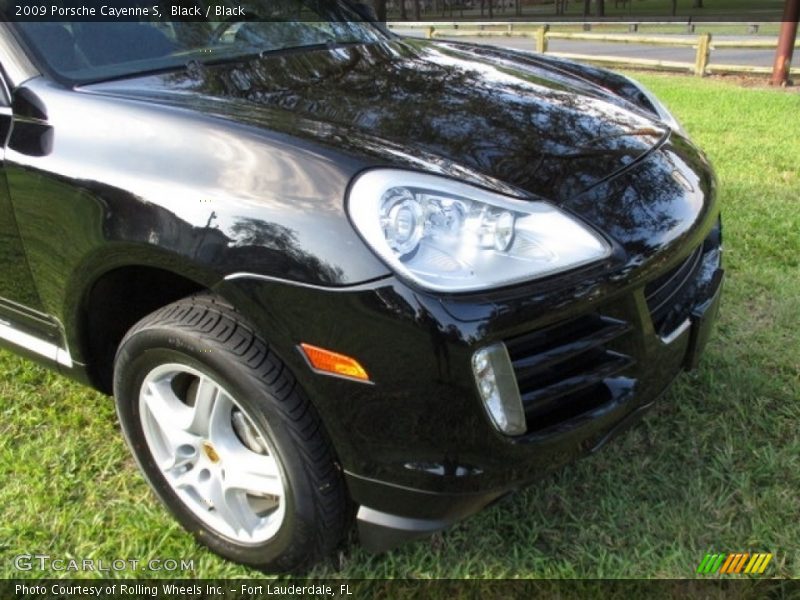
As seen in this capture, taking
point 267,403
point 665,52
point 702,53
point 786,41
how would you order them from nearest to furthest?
point 267,403 < point 786,41 < point 702,53 < point 665,52

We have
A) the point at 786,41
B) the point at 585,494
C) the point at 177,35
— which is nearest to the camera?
the point at 585,494

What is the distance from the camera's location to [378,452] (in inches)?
62.3

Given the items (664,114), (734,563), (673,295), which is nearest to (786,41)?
(664,114)

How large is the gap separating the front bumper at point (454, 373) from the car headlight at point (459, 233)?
4 centimetres

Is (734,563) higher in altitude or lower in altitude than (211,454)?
lower

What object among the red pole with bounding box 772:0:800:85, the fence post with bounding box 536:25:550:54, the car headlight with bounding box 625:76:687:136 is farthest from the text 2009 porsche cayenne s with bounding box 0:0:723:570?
the fence post with bounding box 536:25:550:54

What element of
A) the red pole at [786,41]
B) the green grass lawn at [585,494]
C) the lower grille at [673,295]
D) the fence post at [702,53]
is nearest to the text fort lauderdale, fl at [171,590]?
the green grass lawn at [585,494]

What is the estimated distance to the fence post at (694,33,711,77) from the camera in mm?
11133

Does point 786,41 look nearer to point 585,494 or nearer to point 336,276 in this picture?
point 585,494

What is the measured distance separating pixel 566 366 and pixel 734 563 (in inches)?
31.2

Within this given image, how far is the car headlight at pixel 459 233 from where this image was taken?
4.93 ft

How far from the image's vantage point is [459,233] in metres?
1.56

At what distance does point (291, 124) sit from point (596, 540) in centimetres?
140

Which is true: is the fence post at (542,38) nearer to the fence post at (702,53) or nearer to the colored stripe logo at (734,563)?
the fence post at (702,53)
